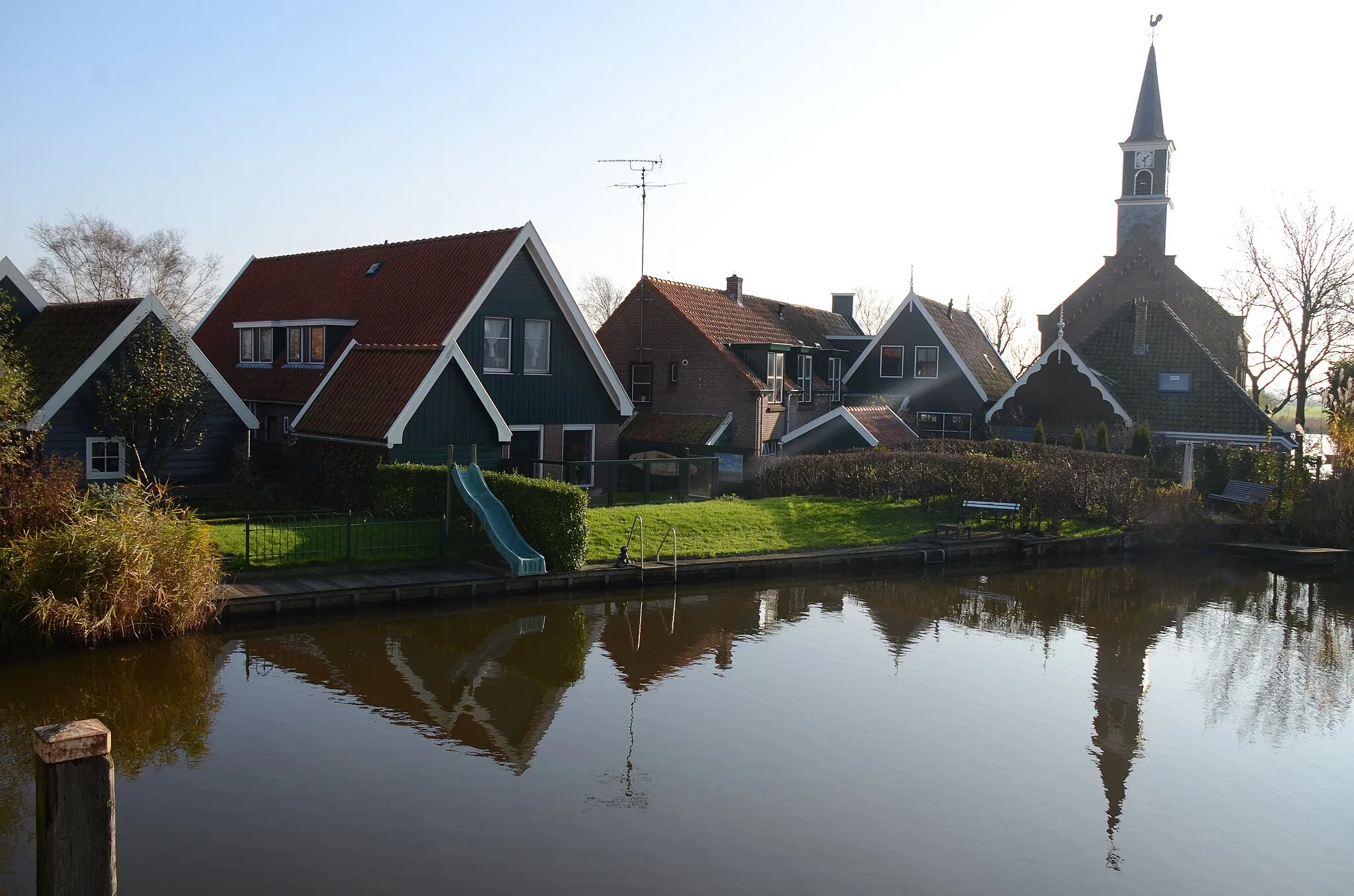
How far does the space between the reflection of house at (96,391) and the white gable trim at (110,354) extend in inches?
0.6

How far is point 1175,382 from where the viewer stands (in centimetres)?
3412

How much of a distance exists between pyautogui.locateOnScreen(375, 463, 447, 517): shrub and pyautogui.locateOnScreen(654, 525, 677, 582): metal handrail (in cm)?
393

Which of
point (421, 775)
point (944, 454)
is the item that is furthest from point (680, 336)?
point (421, 775)

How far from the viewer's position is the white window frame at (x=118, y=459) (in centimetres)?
2064

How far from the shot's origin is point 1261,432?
A: 31.6 meters

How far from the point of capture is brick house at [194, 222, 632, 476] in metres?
22.0

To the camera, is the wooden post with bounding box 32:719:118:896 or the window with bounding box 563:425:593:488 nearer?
the wooden post with bounding box 32:719:118:896

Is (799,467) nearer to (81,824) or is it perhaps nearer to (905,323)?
(905,323)

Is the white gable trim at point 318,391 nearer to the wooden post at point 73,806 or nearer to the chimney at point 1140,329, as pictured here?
the wooden post at point 73,806

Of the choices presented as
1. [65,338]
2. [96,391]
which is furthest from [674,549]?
[65,338]

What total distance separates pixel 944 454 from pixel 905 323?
513 inches

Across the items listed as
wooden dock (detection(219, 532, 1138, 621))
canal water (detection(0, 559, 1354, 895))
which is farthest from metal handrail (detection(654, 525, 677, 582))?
canal water (detection(0, 559, 1354, 895))

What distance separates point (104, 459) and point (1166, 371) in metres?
30.0

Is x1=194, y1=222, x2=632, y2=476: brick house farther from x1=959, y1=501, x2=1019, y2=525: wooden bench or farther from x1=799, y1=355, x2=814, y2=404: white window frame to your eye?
x1=799, y1=355, x2=814, y2=404: white window frame
